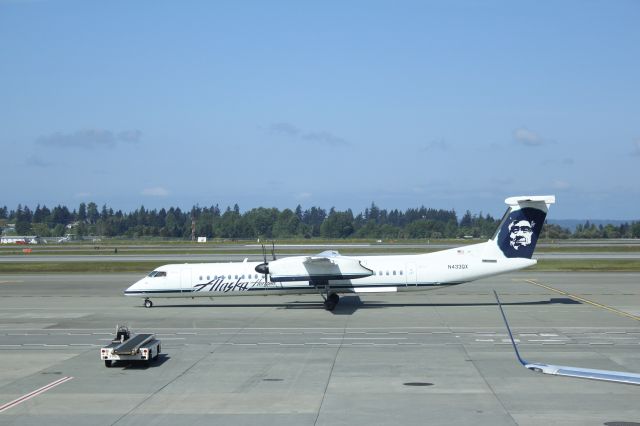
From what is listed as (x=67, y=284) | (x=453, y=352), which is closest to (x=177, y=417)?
(x=453, y=352)

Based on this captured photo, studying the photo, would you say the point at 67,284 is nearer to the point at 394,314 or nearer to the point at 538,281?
the point at 394,314

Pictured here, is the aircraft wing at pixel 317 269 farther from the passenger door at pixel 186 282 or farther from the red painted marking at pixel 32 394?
the red painted marking at pixel 32 394

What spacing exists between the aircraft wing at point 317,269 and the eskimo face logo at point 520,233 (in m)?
7.78

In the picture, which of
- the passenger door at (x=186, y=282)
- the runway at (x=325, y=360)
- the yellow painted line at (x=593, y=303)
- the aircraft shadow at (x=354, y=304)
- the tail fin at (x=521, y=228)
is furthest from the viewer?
the passenger door at (x=186, y=282)

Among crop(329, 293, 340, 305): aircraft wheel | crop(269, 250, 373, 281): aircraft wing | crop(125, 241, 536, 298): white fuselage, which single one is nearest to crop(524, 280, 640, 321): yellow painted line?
crop(125, 241, 536, 298): white fuselage

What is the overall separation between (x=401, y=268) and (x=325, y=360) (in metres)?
14.6

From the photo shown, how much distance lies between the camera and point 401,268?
37938 mm

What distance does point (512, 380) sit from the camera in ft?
67.2

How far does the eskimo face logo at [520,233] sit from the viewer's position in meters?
37.2

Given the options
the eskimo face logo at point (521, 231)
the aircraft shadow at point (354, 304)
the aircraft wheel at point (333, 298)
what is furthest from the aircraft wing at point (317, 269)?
the eskimo face logo at point (521, 231)

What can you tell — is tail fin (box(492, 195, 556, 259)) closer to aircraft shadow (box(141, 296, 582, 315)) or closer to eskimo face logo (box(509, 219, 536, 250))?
eskimo face logo (box(509, 219, 536, 250))

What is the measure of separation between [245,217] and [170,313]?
157 meters

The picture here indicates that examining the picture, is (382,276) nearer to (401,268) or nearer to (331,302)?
(401,268)

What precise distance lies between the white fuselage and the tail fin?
48 cm
